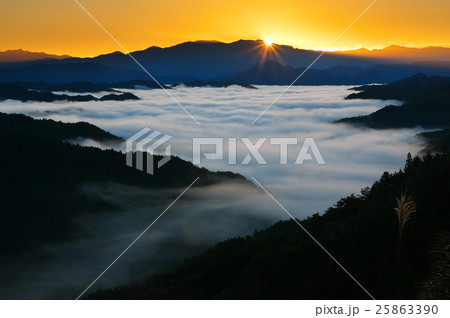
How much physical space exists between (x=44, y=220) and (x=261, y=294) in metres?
149

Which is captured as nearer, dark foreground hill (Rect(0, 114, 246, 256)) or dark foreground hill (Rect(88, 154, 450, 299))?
dark foreground hill (Rect(88, 154, 450, 299))

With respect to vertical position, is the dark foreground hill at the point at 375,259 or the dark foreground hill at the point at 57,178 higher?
the dark foreground hill at the point at 375,259

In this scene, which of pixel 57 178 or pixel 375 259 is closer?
pixel 375 259

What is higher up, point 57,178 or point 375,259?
point 375,259

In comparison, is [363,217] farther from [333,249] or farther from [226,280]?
[226,280]

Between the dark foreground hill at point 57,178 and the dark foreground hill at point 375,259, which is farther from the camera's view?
the dark foreground hill at point 57,178

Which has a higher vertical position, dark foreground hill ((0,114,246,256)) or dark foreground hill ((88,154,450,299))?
dark foreground hill ((88,154,450,299))

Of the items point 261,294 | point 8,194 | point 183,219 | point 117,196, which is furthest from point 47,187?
point 261,294

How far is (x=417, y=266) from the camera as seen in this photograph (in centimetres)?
2225

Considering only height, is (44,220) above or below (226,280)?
below

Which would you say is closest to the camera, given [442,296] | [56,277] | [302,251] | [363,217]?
[442,296]

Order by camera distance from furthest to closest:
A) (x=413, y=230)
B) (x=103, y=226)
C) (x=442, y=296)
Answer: (x=103, y=226) < (x=413, y=230) < (x=442, y=296)

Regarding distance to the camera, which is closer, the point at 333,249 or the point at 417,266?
the point at 417,266

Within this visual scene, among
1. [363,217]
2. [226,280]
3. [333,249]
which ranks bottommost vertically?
[226,280]
